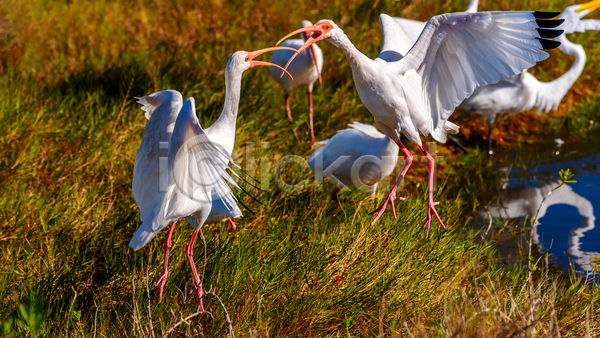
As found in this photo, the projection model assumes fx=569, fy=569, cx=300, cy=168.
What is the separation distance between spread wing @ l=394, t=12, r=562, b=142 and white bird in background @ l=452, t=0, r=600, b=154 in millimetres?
2325

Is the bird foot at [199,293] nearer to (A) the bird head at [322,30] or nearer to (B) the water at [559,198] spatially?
(A) the bird head at [322,30]

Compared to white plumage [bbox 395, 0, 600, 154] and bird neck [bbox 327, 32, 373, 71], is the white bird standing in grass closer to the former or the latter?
bird neck [bbox 327, 32, 373, 71]

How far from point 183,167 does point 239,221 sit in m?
1.18

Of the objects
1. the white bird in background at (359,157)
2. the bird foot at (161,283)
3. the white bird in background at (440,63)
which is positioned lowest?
the bird foot at (161,283)

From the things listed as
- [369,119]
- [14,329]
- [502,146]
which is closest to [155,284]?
[14,329]

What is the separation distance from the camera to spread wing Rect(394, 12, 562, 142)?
3.01 metres

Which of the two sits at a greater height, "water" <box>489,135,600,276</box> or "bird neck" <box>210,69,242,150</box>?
"bird neck" <box>210,69,242,150</box>

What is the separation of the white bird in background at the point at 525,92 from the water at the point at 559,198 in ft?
1.46

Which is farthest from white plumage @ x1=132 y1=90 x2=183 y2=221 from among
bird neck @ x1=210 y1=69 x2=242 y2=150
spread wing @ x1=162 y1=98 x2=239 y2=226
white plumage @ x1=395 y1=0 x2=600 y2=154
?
white plumage @ x1=395 y1=0 x2=600 y2=154

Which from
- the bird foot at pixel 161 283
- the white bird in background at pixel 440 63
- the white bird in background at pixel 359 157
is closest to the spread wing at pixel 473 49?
the white bird in background at pixel 440 63

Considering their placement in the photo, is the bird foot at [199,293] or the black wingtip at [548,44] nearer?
the bird foot at [199,293]

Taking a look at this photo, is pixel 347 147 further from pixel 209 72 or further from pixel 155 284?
pixel 209 72

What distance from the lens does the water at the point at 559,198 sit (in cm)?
394

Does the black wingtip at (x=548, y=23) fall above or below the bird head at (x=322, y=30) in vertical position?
above
